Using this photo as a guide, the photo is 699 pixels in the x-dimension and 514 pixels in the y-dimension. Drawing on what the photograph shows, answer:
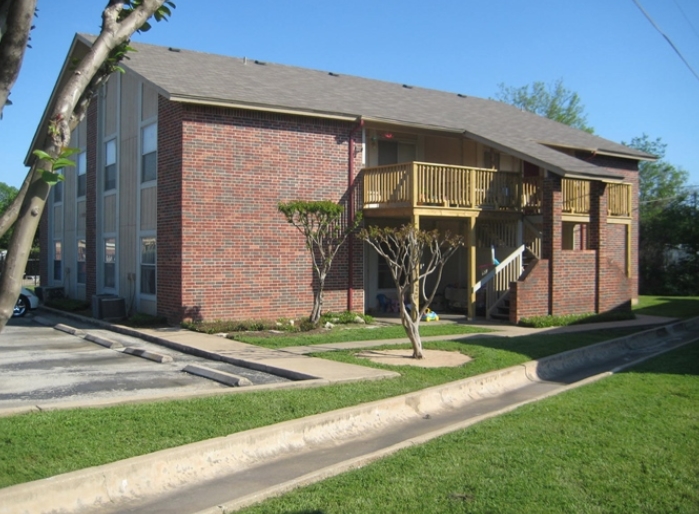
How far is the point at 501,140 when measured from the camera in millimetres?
20484

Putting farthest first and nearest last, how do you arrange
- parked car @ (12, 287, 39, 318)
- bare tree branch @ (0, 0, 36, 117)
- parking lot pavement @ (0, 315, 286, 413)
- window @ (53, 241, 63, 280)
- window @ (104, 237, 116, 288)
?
window @ (53, 241, 63, 280)
window @ (104, 237, 116, 288)
parked car @ (12, 287, 39, 318)
parking lot pavement @ (0, 315, 286, 413)
bare tree branch @ (0, 0, 36, 117)

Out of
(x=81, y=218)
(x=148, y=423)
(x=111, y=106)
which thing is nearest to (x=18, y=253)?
(x=148, y=423)

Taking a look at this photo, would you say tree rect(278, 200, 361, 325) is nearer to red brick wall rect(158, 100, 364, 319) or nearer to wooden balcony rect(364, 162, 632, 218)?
red brick wall rect(158, 100, 364, 319)

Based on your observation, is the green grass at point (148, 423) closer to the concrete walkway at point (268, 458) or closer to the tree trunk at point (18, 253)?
the concrete walkway at point (268, 458)

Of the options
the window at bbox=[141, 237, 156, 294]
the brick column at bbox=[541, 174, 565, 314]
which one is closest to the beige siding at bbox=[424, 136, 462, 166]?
the brick column at bbox=[541, 174, 565, 314]

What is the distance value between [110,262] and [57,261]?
6.60 metres

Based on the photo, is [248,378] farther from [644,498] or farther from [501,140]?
[501,140]

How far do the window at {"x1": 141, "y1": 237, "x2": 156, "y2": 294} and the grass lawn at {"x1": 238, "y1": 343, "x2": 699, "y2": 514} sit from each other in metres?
12.4

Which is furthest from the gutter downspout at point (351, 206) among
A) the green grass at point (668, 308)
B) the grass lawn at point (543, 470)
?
the grass lawn at point (543, 470)

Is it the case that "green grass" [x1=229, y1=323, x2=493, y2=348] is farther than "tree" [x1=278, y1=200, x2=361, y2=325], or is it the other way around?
"tree" [x1=278, y1=200, x2=361, y2=325]

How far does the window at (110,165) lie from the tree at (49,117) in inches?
693

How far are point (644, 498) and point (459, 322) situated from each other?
531 inches

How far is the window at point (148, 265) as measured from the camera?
60.9 feet

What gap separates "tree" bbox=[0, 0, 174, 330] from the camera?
398 cm
